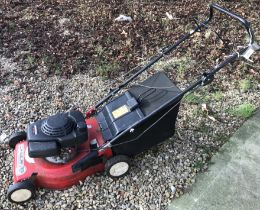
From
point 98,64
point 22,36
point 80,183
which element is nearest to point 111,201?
point 80,183

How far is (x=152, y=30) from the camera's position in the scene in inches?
193

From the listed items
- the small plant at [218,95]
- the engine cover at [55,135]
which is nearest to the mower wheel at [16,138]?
the engine cover at [55,135]

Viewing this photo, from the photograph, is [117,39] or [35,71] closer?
[35,71]

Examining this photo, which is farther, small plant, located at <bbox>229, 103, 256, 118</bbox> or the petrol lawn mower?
small plant, located at <bbox>229, 103, 256, 118</bbox>

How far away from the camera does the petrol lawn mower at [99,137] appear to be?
2.79m

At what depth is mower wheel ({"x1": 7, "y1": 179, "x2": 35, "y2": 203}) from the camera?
2840 millimetres

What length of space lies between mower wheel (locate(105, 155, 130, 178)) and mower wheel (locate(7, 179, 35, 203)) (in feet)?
1.89

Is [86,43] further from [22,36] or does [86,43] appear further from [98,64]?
[22,36]

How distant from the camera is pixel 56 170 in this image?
292 centimetres

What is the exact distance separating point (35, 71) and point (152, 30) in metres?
1.55

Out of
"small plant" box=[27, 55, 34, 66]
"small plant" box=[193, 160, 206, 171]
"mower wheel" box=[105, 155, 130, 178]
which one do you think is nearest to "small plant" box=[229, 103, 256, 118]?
"small plant" box=[193, 160, 206, 171]

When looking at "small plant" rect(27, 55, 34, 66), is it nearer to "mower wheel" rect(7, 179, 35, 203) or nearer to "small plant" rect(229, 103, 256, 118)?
"mower wheel" rect(7, 179, 35, 203)

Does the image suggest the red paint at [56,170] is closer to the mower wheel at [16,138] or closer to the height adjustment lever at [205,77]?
the mower wheel at [16,138]

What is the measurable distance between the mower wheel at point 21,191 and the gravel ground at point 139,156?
0.09m
